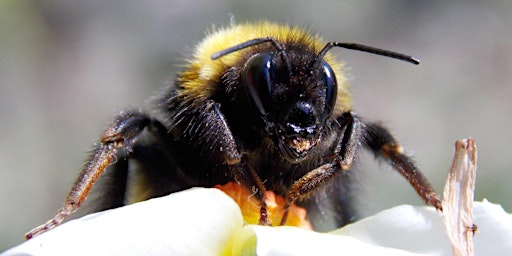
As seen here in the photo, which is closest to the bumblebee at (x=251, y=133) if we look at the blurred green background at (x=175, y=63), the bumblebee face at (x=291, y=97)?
the bumblebee face at (x=291, y=97)

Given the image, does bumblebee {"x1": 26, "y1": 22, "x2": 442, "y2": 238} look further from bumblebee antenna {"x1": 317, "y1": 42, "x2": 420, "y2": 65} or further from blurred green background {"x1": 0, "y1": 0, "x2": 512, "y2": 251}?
blurred green background {"x1": 0, "y1": 0, "x2": 512, "y2": 251}

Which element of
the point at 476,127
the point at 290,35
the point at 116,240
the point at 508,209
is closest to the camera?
the point at 116,240

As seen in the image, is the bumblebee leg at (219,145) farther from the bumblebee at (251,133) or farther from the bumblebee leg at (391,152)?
the bumblebee leg at (391,152)

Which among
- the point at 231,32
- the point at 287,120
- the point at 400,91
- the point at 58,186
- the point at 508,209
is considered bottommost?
the point at 508,209

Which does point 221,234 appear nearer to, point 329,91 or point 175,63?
point 329,91

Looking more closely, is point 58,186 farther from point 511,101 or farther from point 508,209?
point 511,101

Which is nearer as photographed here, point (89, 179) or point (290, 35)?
point (89, 179)

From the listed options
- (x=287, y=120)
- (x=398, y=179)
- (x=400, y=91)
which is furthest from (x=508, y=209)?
(x=287, y=120)

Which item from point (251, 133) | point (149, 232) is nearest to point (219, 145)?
point (251, 133)
